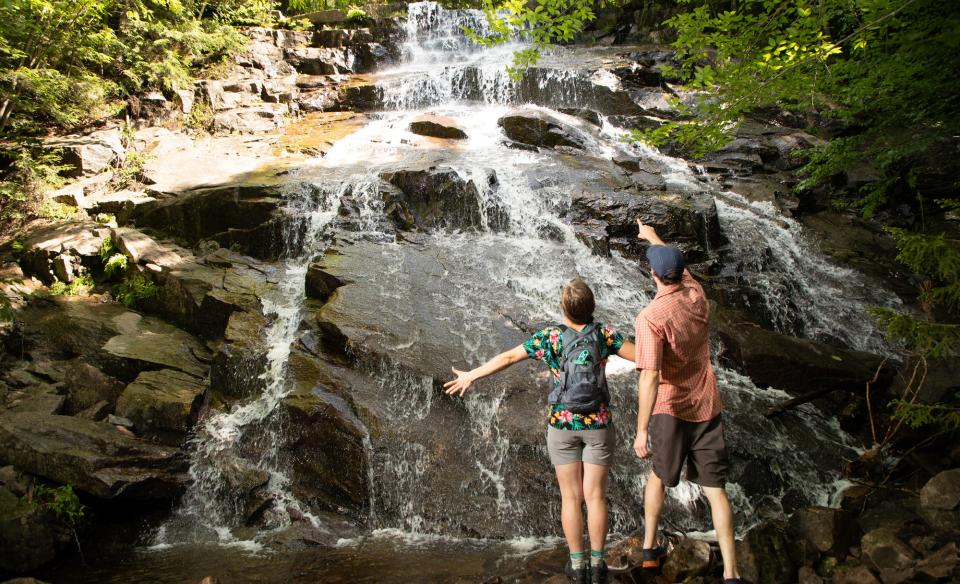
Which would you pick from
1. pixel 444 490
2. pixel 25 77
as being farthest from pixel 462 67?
pixel 444 490

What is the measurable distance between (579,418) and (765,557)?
5.90 ft

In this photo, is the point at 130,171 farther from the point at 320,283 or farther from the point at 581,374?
the point at 581,374

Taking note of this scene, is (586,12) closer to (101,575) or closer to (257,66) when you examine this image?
(101,575)

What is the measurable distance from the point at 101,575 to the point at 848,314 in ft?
39.7

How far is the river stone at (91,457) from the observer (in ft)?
18.6

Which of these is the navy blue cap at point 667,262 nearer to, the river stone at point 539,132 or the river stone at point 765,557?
the river stone at point 765,557

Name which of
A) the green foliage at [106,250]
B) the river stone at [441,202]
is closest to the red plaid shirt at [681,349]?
the river stone at [441,202]

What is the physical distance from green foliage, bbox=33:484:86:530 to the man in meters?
6.10

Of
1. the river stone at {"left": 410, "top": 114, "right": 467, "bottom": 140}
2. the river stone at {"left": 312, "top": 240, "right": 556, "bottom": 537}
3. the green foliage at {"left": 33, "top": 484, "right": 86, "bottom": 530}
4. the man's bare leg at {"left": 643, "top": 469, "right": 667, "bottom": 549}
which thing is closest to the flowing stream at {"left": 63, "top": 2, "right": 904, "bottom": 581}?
the river stone at {"left": 312, "top": 240, "right": 556, "bottom": 537}

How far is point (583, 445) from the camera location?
133 inches

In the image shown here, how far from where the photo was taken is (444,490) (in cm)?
566

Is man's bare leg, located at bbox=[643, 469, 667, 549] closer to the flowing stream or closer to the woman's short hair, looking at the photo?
the woman's short hair

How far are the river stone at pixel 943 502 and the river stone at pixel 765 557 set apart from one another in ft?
4.46

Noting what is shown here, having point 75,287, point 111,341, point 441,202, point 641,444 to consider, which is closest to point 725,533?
point 641,444
